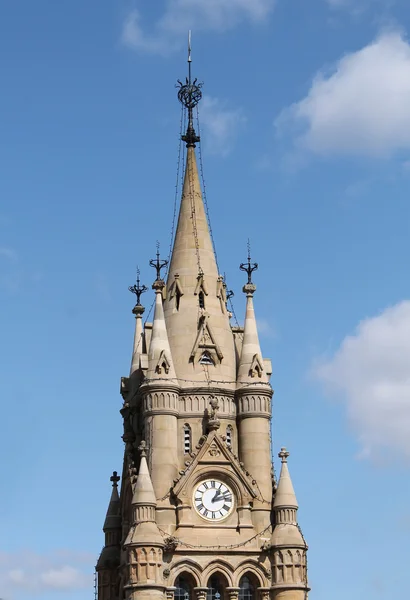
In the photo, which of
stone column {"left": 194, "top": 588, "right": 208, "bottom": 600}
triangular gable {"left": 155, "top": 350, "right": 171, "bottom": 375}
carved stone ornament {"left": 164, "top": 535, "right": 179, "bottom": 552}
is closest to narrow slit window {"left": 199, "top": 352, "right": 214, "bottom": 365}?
triangular gable {"left": 155, "top": 350, "right": 171, "bottom": 375}

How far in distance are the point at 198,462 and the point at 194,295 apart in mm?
10212

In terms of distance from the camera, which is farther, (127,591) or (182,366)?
(182,366)

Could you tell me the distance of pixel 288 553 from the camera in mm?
73750

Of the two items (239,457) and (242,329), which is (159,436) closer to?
(239,457)

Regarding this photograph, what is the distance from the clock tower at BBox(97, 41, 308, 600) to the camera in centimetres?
7325

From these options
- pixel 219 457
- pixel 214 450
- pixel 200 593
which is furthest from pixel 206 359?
pixel 200 593

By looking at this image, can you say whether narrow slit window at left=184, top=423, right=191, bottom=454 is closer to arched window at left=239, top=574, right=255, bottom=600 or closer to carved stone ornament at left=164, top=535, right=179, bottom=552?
carved stone ornament at left=164, top=535, right=179, bottom=552

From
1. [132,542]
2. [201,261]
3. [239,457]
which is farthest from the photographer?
[201,261]

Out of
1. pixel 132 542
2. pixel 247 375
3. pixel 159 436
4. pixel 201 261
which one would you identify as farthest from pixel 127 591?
pixel 201 261

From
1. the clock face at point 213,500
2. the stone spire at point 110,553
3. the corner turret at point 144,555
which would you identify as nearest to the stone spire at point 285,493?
the clock face at point 213,500

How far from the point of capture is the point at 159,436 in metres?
75.7

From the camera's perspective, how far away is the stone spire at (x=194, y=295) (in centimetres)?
7894

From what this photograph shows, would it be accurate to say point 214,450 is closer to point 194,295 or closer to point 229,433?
point 229,433

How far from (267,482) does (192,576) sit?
6590 millimetres
